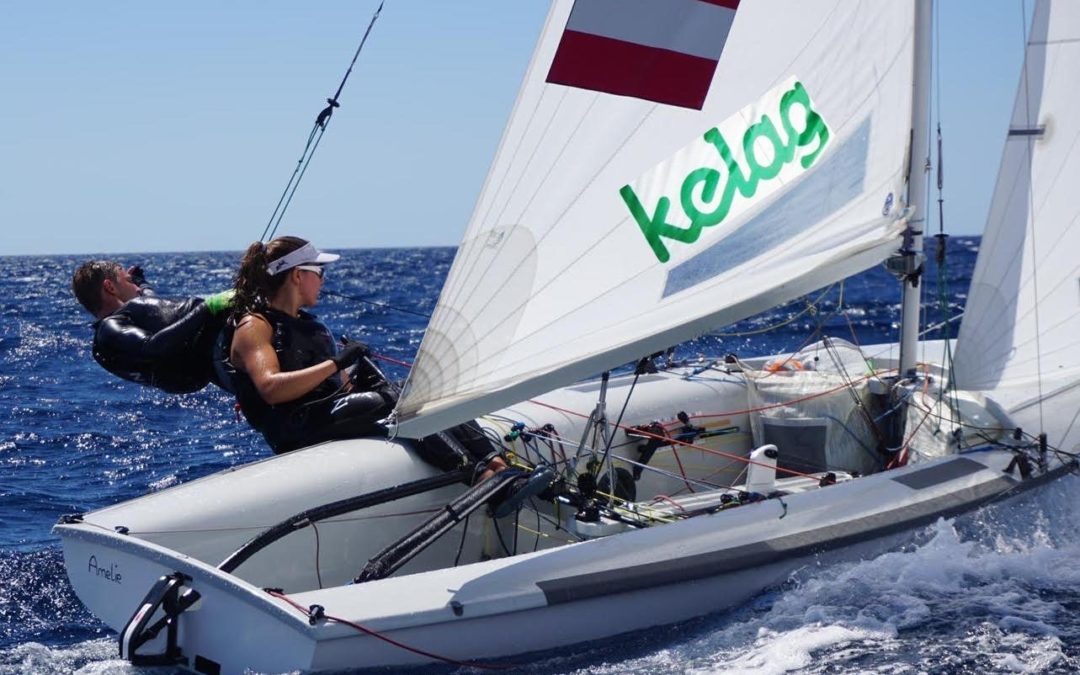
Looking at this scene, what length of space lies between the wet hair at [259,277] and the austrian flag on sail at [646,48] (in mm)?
1102

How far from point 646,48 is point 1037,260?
73.1 inches

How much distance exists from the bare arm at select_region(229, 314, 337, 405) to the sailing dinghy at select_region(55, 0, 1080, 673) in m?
0.22

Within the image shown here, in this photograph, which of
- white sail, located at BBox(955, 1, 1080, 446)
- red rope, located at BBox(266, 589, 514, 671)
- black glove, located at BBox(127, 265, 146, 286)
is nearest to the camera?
red rope, located at BBox(266, 589, 514, 671)

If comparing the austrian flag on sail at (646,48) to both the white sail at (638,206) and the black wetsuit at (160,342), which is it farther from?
the black wetsuit at (160,342)

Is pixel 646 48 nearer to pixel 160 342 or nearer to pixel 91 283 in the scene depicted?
pixel 160 342

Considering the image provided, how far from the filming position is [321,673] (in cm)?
315

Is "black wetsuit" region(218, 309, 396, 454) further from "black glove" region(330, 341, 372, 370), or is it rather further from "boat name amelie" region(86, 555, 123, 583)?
"boat name amelie" region(86, 555, 123, 583)

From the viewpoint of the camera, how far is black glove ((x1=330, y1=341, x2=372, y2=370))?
4094 millimetres

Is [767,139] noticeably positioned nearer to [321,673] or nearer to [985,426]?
[985,426]

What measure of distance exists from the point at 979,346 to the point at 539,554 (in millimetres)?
2066

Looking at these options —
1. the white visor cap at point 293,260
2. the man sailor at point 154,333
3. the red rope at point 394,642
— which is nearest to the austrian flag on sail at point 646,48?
the white visor cap at point 293,260

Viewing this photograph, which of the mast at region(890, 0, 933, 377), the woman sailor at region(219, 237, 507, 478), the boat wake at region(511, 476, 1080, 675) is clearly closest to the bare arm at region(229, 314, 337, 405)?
the woman sailor at region(219, 237, 507, 478)

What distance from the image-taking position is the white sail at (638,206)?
372 centimetres

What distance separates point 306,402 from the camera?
4.32 m
